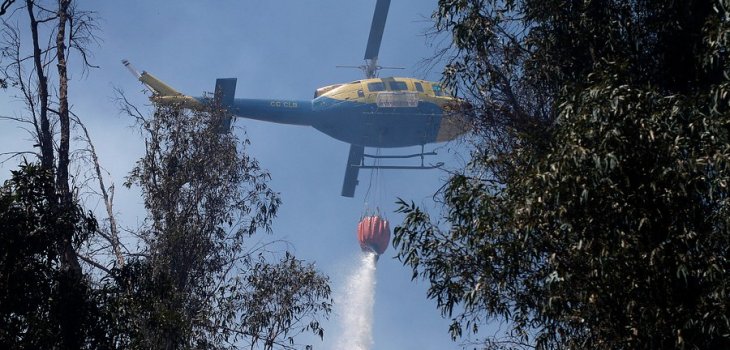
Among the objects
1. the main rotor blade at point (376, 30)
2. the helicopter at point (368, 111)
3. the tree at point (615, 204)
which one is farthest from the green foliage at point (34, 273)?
the main rotor blade at point (376, 30)

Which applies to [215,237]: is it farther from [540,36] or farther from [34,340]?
[540,36]

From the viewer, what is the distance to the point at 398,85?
51.3 m

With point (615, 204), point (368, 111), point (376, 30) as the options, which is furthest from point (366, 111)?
point (615, 204)

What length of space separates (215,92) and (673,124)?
55.3ft

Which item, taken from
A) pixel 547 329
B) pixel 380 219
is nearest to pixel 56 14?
pixel 547 329

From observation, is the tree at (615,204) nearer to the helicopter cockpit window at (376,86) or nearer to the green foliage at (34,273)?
the green foliage at (34,273)

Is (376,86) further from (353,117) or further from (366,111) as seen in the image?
(353,117)

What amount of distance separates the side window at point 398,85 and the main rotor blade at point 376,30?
907cm

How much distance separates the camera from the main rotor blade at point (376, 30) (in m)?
59.5

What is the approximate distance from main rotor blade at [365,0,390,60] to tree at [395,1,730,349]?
1871 inches

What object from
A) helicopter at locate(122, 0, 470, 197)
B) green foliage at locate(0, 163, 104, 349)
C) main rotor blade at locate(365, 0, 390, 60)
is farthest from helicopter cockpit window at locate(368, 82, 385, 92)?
green foliage at locate(0, 163, 104, 349)

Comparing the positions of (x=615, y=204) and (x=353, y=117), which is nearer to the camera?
(x=615, y=204)

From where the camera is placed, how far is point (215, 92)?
83.9 feet

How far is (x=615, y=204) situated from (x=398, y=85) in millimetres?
41445
